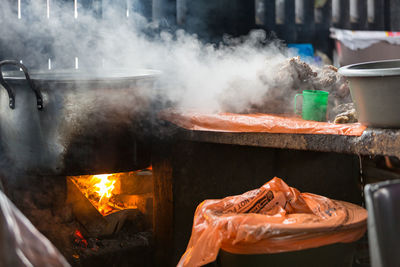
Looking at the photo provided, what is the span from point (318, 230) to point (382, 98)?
0.79 metres

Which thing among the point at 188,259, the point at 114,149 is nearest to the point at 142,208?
the point at 114,149

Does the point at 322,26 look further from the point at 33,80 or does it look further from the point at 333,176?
the point at 33,80

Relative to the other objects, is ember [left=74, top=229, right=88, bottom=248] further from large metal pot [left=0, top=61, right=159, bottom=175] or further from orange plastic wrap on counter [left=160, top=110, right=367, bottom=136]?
orange plastic wrap on counter [left=160, top=110, right=367, bottom=136]

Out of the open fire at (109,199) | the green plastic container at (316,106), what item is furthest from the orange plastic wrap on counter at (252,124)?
the open fire at (109,199)

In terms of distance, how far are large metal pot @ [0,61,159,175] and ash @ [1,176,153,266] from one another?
0.25 meters

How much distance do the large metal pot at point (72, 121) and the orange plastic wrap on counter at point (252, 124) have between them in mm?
340

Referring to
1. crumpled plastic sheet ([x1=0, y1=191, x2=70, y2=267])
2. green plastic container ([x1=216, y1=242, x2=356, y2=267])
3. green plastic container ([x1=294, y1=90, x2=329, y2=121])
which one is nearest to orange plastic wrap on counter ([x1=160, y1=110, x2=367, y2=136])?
green plastic container ([x1=294, y1=90, x2=329, y2=121])

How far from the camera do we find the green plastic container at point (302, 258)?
2275mm

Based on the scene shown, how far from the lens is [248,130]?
10.2ft

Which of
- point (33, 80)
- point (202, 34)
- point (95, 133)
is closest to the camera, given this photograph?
point (33, 80)

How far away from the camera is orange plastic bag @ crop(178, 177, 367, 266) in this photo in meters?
2.26

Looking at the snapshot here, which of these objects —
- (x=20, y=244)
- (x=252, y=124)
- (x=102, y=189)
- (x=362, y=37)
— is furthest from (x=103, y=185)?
(x=362, y=37)

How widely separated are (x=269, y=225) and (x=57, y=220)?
2214 mm

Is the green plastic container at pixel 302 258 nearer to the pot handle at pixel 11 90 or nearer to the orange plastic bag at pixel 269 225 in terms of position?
the orange plastic bag at pixel 269 225
